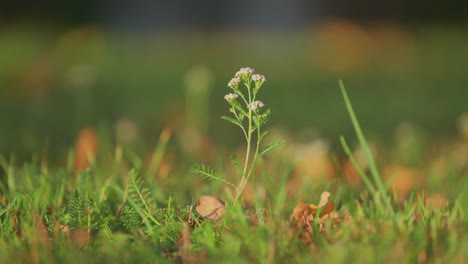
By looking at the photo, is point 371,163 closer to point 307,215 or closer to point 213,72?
point 307,215

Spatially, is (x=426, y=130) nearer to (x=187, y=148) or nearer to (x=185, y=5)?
(x=187, y=148)

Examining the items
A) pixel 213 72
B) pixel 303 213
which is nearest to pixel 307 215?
pixel 303 213

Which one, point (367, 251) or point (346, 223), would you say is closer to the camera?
point (367, 251)

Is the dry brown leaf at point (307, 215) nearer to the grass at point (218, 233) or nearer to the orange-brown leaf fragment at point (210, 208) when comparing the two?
the grass at point (218, 233)

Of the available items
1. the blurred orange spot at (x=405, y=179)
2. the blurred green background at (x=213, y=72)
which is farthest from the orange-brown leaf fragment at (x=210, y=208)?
the blurred green background at (x=213, y=72)

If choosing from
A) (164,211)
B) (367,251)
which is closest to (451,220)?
(367,251)

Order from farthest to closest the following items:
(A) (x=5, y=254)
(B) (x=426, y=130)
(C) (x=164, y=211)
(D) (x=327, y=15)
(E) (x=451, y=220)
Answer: (D) (x=327, y=15) → (B) (x=426, y=130) → (C) (x=164, y=211) → (E) (x=451, y=220) → (A) (x=5, y=254)

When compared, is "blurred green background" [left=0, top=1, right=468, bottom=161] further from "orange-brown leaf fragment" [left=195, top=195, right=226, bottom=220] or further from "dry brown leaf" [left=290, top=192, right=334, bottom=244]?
"dry brown leaf" [left=290, top=192, right=334, bottom=244]
